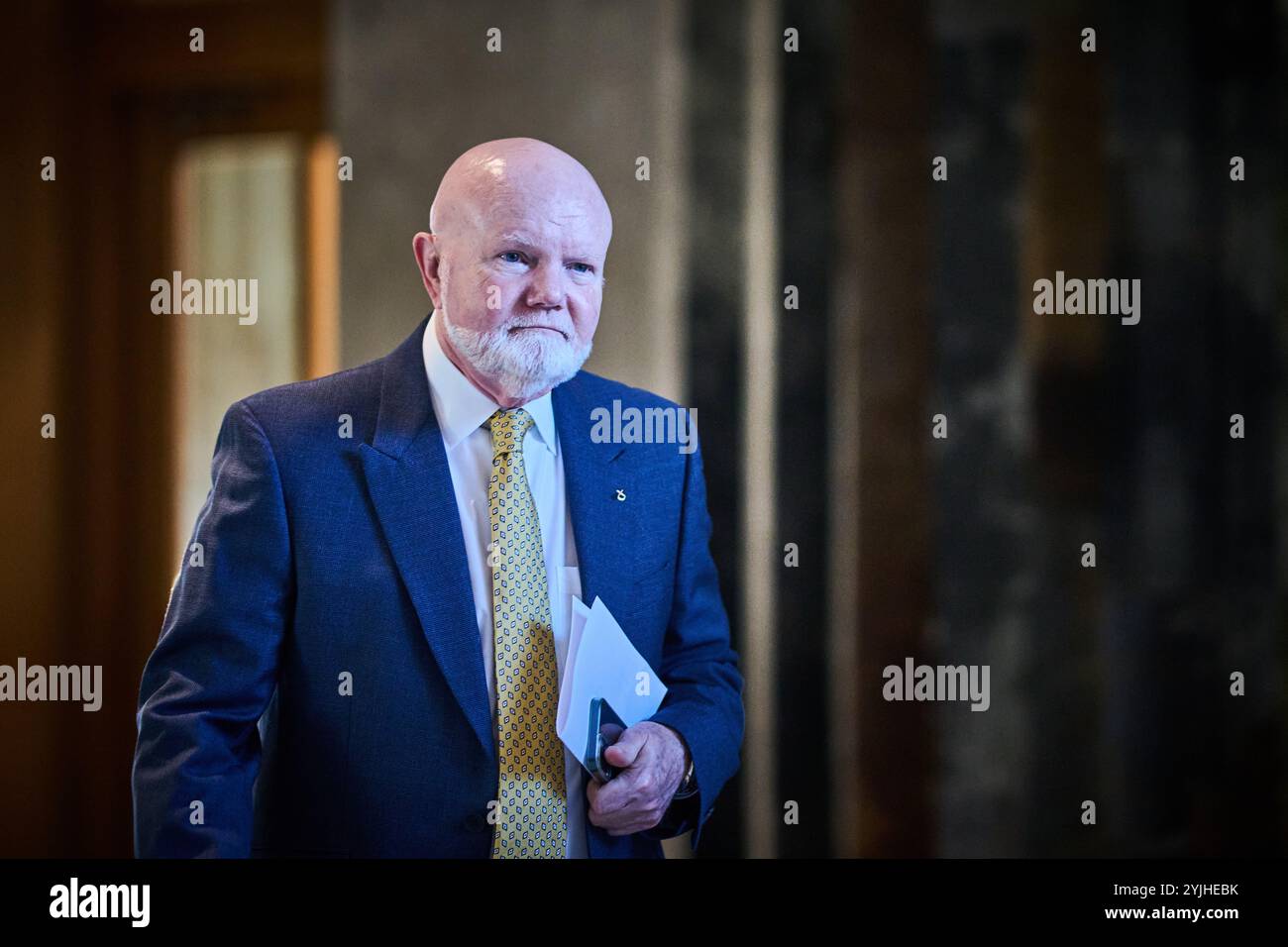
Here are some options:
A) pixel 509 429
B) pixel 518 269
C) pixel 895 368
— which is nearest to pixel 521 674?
pixel 509 429

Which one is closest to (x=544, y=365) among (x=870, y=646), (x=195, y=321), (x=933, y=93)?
(x=195, y=321)

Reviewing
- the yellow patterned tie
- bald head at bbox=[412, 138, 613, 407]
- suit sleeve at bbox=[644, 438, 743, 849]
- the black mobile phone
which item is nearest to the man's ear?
bald head at bbox=[412, 138, 613, 407]

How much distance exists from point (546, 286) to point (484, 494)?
0.31m

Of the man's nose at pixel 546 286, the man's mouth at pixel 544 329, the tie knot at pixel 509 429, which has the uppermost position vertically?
the man's nose at pixel 546 286

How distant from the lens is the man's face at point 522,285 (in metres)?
1.46

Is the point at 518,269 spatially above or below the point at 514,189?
below

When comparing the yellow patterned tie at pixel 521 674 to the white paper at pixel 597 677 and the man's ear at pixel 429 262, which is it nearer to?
the white paper at pixel 597 677

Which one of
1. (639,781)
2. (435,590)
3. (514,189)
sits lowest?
(639,781)

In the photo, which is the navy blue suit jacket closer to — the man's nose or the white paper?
the white paper

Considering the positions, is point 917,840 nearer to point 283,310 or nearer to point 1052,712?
point 1052,712

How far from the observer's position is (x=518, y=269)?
1458mm

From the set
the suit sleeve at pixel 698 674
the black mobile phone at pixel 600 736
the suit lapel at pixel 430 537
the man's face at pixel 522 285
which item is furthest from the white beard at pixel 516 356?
the black mobile phone at pixel 600 736

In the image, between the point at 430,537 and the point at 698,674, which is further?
the point at 698,674

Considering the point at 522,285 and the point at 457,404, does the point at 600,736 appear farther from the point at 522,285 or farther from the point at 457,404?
the point at 522,285
